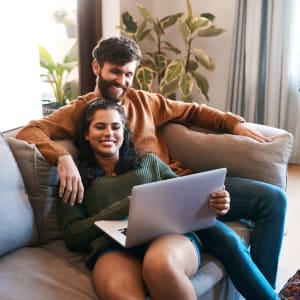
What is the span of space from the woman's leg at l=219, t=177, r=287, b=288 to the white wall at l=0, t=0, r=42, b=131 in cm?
188

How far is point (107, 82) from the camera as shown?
1885 millimetres

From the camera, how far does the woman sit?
123cm

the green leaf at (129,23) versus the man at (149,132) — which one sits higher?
the green leaf at (129,23)

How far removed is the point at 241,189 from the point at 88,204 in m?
0.59

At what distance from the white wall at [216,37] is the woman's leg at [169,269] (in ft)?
8.44

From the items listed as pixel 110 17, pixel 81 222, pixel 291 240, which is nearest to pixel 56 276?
pixel 81 222

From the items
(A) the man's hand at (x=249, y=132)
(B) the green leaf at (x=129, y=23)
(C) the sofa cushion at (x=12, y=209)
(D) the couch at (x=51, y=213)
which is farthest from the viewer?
(B) the green leaf at (x=129, y=23)

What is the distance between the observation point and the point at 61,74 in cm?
346

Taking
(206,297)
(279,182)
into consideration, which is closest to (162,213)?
(206,297)

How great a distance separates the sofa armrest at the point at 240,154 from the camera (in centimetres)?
180

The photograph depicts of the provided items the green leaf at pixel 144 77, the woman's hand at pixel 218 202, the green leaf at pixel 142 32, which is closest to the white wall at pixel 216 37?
the green leaf at pixel 142 32

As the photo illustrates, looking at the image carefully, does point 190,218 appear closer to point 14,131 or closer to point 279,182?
point 279,182

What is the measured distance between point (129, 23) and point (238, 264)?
2340 mm

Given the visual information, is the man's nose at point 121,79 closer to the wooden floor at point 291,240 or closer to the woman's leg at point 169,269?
the woman's leg at point 169,269
